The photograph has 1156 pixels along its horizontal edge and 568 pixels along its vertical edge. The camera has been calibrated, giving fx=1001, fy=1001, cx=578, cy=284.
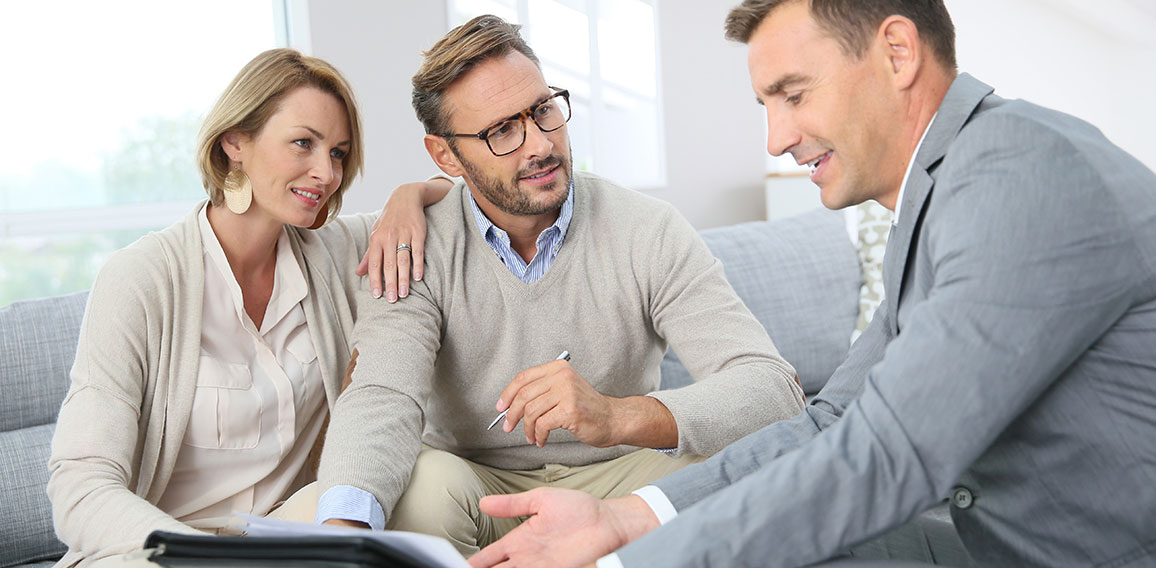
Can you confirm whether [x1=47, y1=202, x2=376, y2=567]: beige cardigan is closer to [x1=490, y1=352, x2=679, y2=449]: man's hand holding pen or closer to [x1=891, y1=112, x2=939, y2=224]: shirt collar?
[x1=490, y1=352, x2=679, y2=449]: man's hand holding pen

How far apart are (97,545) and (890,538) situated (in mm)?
1134

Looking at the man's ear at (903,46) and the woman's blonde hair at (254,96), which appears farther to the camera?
the woman's blonde hair at (254,96)

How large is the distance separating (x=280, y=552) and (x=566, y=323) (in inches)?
37.2

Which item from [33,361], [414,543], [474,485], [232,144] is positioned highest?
[232,144]

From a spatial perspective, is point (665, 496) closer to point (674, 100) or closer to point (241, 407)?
point (241, 407)

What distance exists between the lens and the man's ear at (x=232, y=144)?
1.85 m

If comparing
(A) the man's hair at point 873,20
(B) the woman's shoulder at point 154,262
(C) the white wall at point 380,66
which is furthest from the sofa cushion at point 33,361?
(C) the white wall at point 380,66

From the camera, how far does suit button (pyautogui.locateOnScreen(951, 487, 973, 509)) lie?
1132 millimetres

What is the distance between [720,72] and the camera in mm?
5625

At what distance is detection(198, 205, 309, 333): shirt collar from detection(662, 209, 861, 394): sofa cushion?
4.21ft

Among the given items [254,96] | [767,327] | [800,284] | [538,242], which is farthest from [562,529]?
[800,284]

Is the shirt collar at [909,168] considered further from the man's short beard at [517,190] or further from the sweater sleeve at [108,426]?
the sweater sleeve at [108,426]

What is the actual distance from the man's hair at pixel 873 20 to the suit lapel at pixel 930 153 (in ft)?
0.21

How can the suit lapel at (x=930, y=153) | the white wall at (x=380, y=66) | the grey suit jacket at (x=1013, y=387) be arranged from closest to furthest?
the grey suit jacket at (x=1013, y=387)
the suit lapel at (x=930, y=153)
the white wall at (x=380, y=66)
